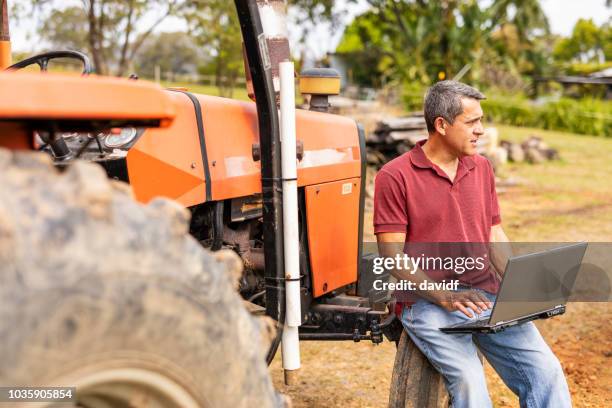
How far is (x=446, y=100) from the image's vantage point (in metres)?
3.05

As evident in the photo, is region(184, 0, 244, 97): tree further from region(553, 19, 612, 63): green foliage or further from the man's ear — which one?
region(553, 19, 612, 63): green foliage

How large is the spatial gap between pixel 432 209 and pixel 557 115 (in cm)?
2212

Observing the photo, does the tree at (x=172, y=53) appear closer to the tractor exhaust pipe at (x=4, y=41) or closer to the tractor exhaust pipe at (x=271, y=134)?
the tractor exhaust pipe at (x=4, y=41)

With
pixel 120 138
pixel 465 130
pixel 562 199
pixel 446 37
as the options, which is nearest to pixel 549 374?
pixel 465 130

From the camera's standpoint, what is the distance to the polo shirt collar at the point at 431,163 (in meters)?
3.06

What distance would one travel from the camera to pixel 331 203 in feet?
11.4

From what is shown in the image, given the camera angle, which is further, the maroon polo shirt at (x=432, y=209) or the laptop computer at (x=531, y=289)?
the maroon polo shirt at (x=432, y=209)

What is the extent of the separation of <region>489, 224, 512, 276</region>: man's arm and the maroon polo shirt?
61 millimetres

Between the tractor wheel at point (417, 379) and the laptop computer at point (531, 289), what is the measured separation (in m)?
0.23

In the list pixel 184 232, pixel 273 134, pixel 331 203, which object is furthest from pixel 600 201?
pixel 184 232

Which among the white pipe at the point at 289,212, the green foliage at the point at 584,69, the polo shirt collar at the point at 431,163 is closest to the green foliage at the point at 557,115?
the green foliage at the point at 584,69

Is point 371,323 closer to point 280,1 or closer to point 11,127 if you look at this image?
point 280,1

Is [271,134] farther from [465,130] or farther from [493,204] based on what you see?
[493,204]

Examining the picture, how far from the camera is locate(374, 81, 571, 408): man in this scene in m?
2.86
